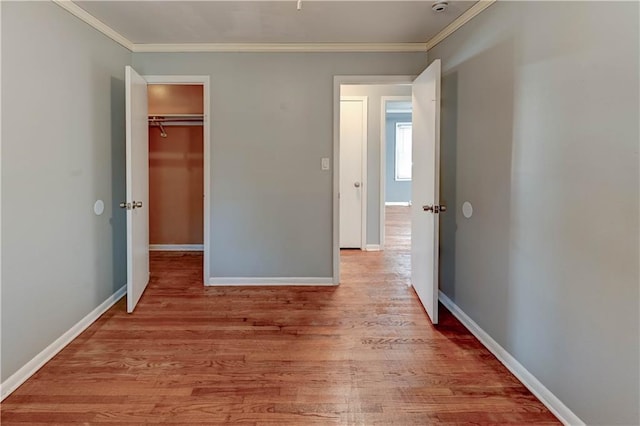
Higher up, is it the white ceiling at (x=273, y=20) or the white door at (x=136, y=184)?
the white ceiling at (x=273, y=20)

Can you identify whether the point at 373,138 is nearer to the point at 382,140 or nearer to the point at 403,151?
the point at 382,140

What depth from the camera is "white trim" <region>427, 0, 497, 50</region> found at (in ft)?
8.06

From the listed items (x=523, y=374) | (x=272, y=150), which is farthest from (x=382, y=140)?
(x=523, y=374)

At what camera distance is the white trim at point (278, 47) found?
11.3ft

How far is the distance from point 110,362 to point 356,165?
3.88 metres

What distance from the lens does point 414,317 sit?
2.90 m

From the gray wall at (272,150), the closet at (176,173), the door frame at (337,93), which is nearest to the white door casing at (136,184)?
the gray wall at (272,150)

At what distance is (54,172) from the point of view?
2.31m

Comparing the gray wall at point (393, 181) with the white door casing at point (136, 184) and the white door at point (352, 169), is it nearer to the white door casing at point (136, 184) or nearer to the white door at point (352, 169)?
the white door at point (352, 169)

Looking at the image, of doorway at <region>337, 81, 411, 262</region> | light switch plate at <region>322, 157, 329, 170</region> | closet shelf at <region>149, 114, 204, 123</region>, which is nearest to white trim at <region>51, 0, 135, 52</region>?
closet shelf at <region>149, 114, 204, 123</region>

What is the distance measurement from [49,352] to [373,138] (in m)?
4.29

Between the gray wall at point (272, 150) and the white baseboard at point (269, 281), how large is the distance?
0.04m

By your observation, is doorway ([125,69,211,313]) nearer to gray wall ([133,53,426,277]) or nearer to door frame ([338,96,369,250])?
gray wall ([133,53,426,277])

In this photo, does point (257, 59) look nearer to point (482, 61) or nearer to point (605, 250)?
point (482, 61)
